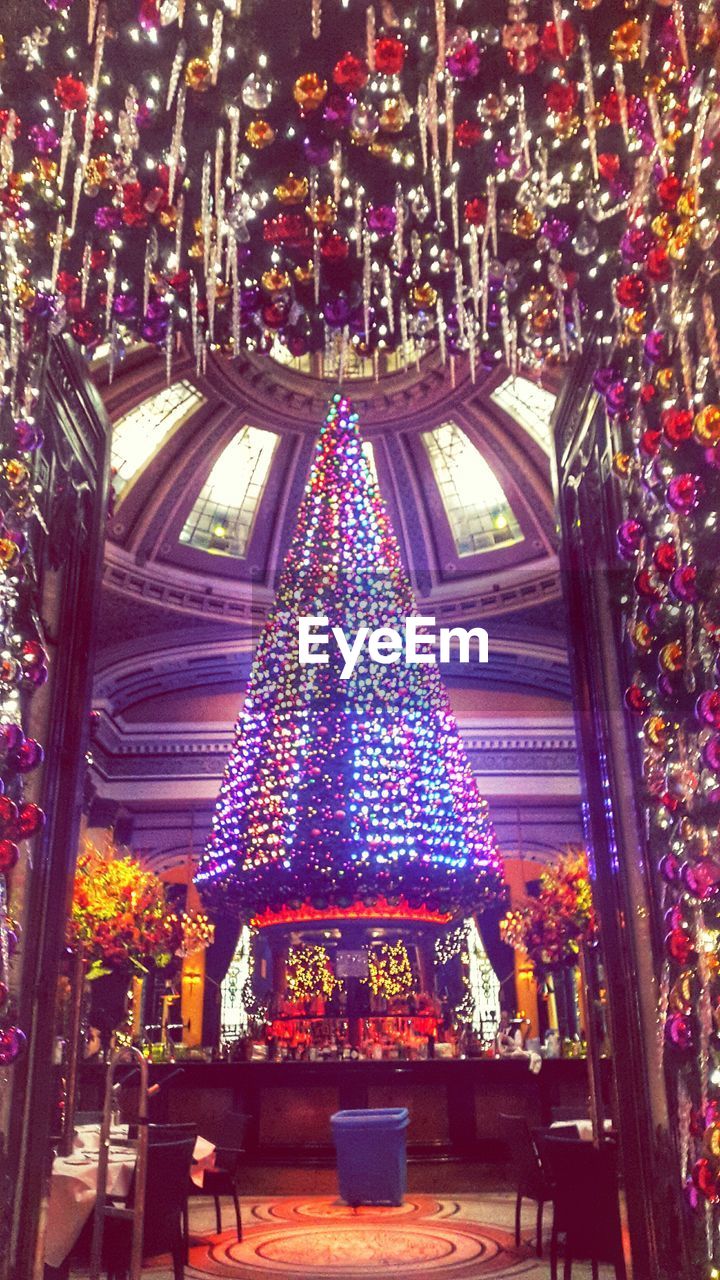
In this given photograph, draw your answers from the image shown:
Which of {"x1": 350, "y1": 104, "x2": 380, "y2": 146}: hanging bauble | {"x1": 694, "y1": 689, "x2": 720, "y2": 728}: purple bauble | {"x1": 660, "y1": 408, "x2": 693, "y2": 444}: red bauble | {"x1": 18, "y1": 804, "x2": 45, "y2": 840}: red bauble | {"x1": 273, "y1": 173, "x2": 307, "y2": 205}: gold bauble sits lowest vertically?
{"x1": 18, "y1": 804, "x2": 45, "y2": 840}: red bauble

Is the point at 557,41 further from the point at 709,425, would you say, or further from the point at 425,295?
the point at 709,425

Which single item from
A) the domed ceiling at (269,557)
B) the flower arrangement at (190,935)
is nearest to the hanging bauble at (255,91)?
the flower arrangement at (190,935)

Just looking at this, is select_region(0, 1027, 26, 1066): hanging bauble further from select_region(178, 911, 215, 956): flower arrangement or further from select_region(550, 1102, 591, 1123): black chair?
select_region(178, 911, 215, 956): flower arrangement

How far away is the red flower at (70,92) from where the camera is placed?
9.84ft

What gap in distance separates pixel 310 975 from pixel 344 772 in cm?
456

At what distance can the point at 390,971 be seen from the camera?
1237 centimetres

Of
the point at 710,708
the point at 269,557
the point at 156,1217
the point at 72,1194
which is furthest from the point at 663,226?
the point at 269,557

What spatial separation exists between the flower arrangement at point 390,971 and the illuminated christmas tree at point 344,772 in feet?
7.69

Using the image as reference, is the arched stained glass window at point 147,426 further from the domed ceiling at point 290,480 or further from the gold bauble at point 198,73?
the gold bauble at point 198,73

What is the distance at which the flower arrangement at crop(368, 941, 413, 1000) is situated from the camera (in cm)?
1216

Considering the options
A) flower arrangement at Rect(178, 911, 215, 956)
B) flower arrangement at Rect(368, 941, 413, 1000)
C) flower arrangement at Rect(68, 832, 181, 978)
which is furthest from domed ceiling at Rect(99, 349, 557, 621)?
flower arrangement at Rect(68, 832, 181, 978)

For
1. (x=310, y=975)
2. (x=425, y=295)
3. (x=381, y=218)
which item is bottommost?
(x=310, y=975)

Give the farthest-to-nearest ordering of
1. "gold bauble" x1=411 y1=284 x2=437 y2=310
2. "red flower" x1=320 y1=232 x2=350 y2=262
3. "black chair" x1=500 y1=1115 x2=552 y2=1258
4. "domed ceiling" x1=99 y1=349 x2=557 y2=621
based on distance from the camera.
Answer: "domed ceiling" x1=99 y1=349 x2=557 y2=621 < "black chair" x1=500 y1=1115 x2=552 y2=1258 < "gold bauble" x1=411 y1=284 x2=437 y2=310 < "red flower" x1=320 y1=232 x2=350 y2=262

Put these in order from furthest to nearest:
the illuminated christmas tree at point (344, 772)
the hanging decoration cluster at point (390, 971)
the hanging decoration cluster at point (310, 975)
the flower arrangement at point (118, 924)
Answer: the hanging decoration cluster at point (310, 975) < the hanging decoration cluster at point (390, 971) < the illuminated christmas tree at point (344, 772) < the flower arrangement at point (118, 924)
